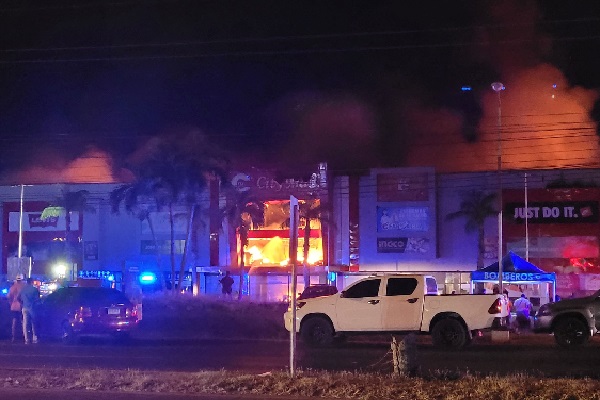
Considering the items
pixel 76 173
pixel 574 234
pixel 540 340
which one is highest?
pixel 76 173

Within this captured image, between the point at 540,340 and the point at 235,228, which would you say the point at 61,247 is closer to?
the point at 235,228

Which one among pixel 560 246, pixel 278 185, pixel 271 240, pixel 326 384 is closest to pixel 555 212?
pixel 560 246

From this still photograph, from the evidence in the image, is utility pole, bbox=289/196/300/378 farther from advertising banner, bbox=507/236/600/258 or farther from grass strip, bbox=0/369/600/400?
advertising banner, bbox=507/236/600/258

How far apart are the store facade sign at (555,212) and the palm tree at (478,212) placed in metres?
1.15

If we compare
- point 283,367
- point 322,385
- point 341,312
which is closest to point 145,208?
point 341,312

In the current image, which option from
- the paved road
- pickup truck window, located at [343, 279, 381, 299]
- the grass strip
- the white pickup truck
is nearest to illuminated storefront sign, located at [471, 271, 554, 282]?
the paved road

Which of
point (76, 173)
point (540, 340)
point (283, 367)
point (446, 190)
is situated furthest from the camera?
point (76, 173)

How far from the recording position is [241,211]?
49094 mm

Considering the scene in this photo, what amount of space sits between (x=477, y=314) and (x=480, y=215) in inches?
1169

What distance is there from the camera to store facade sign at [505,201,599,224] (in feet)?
150

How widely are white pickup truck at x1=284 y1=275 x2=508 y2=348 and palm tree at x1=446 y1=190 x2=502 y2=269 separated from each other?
2894cm

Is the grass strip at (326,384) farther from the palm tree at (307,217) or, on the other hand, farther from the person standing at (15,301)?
the palm tree at (307,217)

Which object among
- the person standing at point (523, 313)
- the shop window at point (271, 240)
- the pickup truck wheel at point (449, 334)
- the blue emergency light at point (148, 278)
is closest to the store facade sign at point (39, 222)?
the blue emergency light at point (148, 278)

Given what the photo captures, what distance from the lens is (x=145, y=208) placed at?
5122cm
